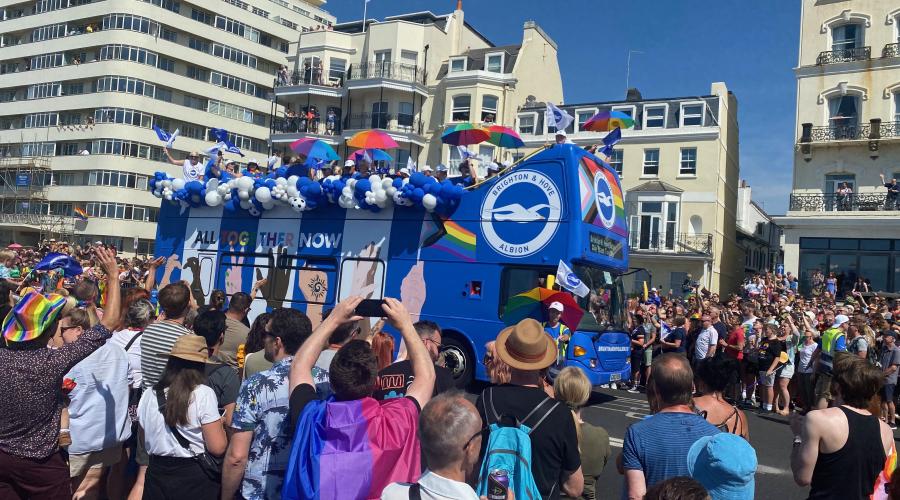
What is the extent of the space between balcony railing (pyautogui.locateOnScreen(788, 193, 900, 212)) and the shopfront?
50.3 inches

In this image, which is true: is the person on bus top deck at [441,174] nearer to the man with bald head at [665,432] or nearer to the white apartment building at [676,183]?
the man with bald head at [665,432]

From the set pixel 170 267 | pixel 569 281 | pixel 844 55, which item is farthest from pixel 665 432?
pixel 844 55

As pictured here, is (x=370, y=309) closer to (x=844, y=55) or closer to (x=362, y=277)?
(x=362, y=277)

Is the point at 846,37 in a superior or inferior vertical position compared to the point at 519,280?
superior

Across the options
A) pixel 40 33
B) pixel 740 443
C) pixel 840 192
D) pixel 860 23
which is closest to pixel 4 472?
pixel 740 443

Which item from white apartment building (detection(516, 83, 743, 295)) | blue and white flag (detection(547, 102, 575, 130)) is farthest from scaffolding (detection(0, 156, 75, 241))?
blue and white flag (detection(547, 102, 575, 130))

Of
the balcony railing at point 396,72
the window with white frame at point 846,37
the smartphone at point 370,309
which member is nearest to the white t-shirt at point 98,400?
the smartphone at point 370,309

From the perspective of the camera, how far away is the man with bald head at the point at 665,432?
3385mm

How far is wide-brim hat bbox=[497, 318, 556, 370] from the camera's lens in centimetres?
371

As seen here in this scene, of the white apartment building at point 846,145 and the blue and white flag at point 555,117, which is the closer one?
the blue and white flag at point 555,117

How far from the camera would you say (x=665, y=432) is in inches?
135

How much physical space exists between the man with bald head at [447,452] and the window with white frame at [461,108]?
113ft

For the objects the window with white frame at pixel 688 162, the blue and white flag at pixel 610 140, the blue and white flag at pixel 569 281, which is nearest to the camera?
the blue and white flag at pixel 569 281

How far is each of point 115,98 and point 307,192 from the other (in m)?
38.4
